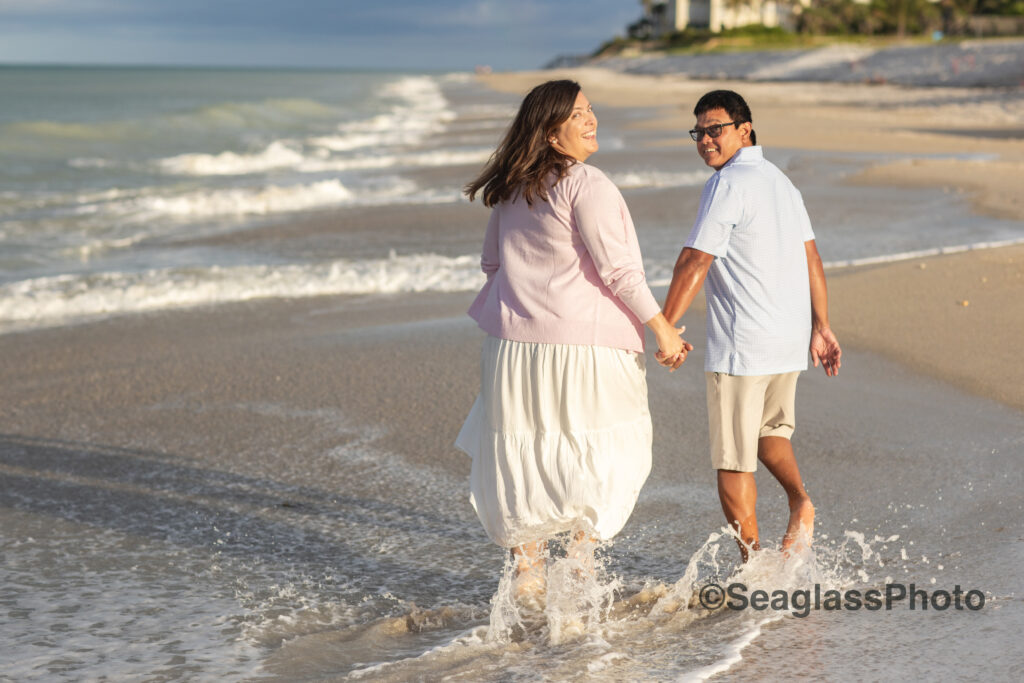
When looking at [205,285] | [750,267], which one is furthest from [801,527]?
[205,285]

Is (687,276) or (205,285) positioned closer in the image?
(687,276)

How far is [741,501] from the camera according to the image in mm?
3607

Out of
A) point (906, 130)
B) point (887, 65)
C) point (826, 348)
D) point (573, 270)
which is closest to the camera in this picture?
point (573, 270)

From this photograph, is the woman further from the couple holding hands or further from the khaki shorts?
the khaki shorts

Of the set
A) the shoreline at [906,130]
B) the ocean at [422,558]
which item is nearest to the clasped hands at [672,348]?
the ocean at [422,558]

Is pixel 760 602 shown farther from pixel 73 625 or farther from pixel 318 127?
pixel 318 127

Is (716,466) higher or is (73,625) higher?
(716,466)

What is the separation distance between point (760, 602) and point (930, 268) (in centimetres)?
556

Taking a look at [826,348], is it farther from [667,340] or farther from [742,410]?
[667,340]

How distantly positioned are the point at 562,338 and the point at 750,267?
0.67 m

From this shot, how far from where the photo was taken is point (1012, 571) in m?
3.62

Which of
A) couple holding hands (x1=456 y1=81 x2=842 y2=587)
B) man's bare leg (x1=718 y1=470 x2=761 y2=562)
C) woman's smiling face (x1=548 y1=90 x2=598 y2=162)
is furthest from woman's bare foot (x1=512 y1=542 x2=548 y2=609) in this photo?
woman's smiling face (x1=548 y1=90 x2=598 y2=162)

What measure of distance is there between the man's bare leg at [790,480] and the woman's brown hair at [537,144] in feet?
3.97

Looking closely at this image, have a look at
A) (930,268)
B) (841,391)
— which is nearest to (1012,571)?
(841,391)
